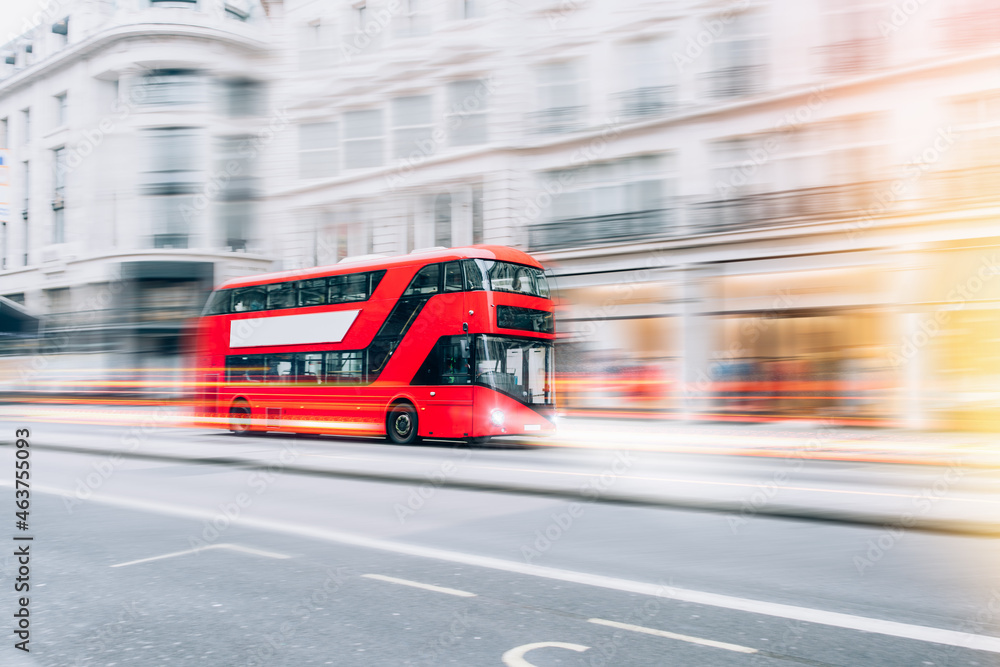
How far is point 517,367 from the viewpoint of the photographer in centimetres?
1691

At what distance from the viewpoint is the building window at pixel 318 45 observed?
33.2 m

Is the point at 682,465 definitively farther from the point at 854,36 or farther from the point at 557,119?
the point at 557,119

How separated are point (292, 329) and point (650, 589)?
15.0 meters

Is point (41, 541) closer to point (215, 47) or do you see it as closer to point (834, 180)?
point (834, 180)

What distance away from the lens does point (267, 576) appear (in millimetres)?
5770

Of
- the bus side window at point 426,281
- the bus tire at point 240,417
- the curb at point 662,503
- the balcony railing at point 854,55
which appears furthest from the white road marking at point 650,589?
the balcony railing at point 854,55

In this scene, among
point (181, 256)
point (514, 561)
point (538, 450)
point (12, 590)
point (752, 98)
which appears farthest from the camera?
point (181, 256)

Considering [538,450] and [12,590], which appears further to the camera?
[538,450]

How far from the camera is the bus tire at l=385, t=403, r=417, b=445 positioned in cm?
1739

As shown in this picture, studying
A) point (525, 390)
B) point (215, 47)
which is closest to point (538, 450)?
point (525, 390)

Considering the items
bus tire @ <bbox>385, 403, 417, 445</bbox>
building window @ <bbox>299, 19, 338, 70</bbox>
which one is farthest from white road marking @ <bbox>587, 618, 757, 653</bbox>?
building window @ <bbox>299, 19, 338, 70</bbox>

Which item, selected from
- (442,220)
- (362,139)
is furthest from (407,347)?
(362,139)

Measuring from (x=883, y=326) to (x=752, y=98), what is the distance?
6970mm

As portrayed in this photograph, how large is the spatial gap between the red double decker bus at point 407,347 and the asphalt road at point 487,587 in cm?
A: 788
